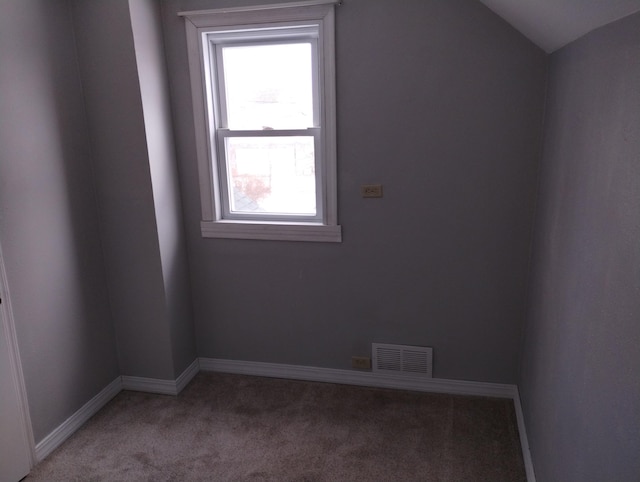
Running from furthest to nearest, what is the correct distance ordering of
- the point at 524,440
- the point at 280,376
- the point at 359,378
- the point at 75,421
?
the point at 280,376, the point at 359,378, the point at 75,421, the point at 524,440

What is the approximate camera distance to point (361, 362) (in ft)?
9.87

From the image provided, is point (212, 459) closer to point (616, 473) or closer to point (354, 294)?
point (354, 294)

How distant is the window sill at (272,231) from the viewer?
9.36 ft

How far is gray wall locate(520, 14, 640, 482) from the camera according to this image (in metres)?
1.09

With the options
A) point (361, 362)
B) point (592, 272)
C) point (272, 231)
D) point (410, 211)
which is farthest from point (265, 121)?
point (592, 272)

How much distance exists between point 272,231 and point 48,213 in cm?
122

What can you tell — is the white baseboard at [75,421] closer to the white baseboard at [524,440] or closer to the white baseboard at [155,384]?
the white baseboard at [155,384]

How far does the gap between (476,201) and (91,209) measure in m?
2.21

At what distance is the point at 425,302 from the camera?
9.29 feet

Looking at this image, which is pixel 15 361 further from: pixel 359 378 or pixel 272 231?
pixel 359 378

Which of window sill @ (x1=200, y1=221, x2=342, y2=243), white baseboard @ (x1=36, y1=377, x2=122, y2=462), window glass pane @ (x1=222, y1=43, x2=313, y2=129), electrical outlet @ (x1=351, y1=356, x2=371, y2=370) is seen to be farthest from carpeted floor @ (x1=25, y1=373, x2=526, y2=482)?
window glass pane @ (x1=222, y1=43, x2=313, y2=129)

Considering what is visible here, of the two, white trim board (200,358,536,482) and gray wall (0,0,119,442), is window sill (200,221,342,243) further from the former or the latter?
white trim board (200,358,536,482)

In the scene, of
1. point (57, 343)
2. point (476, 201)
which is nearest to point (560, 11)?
point (476, 201)

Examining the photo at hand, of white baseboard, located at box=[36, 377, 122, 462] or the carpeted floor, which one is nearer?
the carpeted floor
